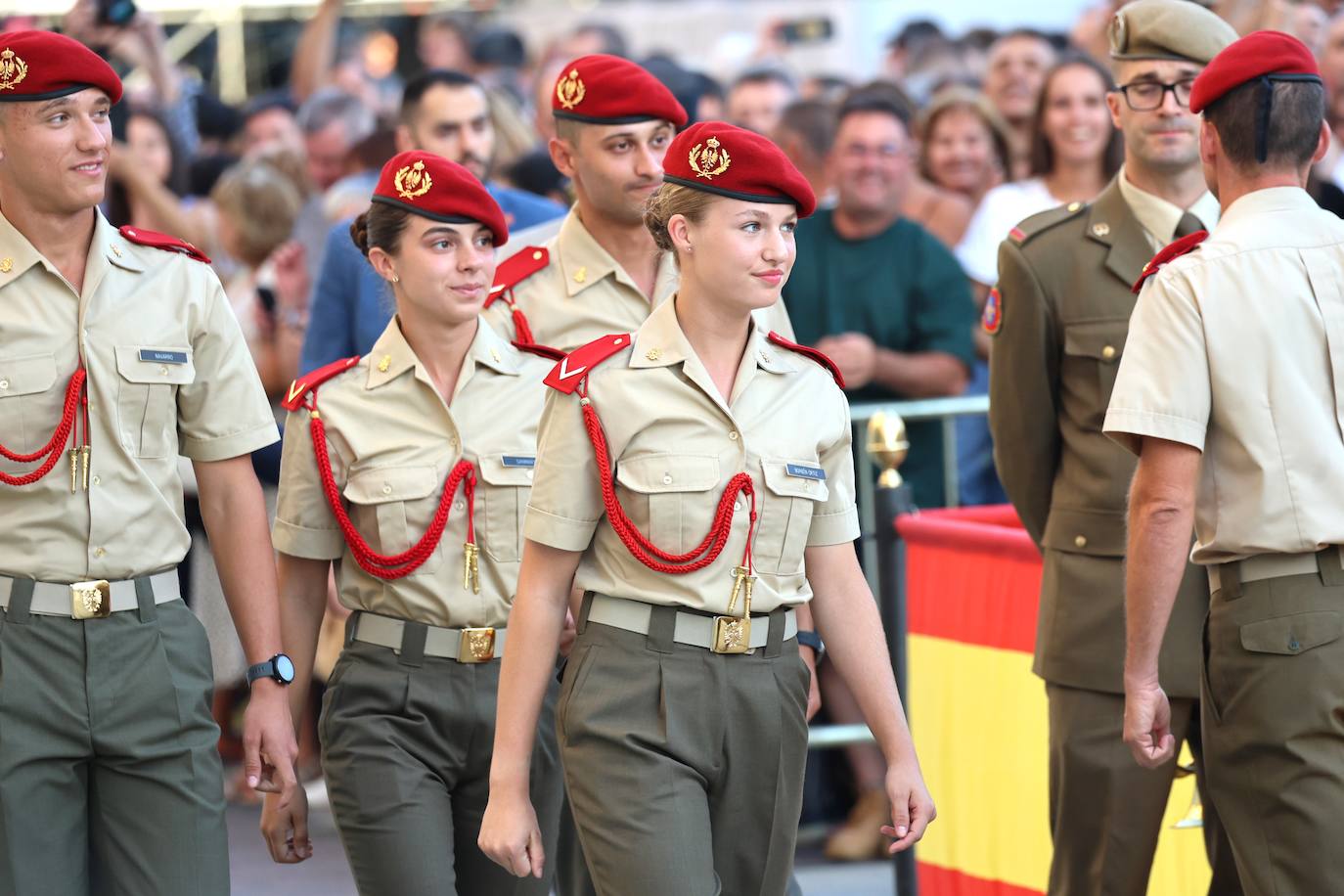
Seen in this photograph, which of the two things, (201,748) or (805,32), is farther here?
(805,32)

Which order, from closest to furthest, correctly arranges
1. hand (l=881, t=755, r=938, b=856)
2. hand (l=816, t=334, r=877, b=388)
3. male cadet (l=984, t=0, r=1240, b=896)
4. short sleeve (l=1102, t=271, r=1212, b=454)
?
hand (l=881, t=755, r=938, b=856) → short sleeve (l=1102, t=271, r=1212, b=454) → male cadet (l=984, t=0, r=1240, b=896) → hand (l=816, t=334, r=877, b=388)

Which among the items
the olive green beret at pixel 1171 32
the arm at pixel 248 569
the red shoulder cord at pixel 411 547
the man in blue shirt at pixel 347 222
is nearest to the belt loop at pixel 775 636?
the red shoulder cord at pixel 411 547

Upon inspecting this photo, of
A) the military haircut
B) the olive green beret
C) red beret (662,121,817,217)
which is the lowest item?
red beret (662,121,817,217)

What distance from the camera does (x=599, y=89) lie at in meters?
5.42

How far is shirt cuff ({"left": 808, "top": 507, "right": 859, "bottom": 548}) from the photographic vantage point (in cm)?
432

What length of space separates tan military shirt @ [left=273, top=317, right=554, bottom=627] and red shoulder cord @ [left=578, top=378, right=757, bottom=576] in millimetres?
763

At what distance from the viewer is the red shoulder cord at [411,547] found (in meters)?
4.73

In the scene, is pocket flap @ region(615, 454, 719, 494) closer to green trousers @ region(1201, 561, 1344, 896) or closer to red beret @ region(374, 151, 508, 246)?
red beret @ region(374, 151, 508, 246)

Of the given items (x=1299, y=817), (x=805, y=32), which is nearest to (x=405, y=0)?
(x=805, y=32)

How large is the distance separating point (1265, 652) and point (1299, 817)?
325 mm

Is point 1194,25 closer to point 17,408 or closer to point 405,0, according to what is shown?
point 17,408

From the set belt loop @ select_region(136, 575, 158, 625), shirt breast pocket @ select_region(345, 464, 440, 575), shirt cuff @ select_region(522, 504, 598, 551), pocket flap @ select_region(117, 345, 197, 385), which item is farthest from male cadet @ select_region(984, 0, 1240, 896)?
belt loop @ select_region(136, 575, 158, 625)

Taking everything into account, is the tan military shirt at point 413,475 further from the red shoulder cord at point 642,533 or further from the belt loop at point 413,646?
the red shoulder cord at point 642,533

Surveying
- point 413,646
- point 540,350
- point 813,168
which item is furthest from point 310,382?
point 813,168
